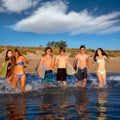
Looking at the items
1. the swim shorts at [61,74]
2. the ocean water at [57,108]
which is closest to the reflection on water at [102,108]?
the ocean water at [57,108]

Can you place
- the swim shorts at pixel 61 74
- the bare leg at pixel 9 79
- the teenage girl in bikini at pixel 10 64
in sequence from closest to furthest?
1. the teenage girl in bikini at pixel 10 64
2. the bare leg at pixel 9 79
3. the swim shorts at pixel 61 74

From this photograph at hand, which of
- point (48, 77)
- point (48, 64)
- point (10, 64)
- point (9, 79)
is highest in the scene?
point (48, 64)

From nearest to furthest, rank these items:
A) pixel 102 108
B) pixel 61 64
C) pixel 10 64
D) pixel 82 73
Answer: pixel 102 108, pixel 10 64, pixel 61 64, pixel 82 73

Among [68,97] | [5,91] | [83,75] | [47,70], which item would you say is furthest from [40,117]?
[83,75]

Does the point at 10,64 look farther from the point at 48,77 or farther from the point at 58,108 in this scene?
the point at 58,108

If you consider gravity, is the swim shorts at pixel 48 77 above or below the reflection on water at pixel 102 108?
above

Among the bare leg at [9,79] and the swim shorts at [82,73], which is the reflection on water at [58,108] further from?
the swim shorts at [82,73]

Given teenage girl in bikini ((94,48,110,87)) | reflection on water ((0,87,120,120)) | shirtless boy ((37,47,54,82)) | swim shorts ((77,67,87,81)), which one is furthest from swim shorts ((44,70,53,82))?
reflection on water ((0,87,120,120))

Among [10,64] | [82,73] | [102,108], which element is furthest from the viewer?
[82,73]

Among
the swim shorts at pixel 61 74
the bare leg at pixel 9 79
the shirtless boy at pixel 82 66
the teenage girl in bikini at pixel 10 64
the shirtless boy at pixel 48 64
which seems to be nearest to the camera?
the teenage girl in bikini at pixel 10 64

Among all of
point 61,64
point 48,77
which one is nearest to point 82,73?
point 61,64

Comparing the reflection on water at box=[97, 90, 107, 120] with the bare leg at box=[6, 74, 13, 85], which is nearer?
the reflection on water at box=[97, 90, 107, 120]

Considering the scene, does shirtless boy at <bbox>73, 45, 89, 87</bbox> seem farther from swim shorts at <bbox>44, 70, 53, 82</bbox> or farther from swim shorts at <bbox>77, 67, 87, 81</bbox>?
swim shorts at <bbox>44, 70, 53, 82</bbox>

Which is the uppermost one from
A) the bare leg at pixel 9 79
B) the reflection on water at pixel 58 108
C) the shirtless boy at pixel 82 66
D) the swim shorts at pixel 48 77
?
the shirtless boy at pixel 82 66
